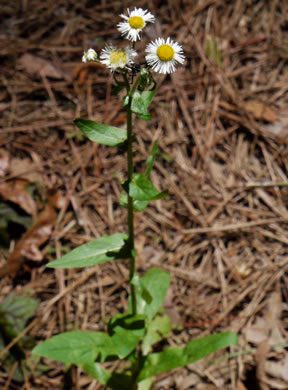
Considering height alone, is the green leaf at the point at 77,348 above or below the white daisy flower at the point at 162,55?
below

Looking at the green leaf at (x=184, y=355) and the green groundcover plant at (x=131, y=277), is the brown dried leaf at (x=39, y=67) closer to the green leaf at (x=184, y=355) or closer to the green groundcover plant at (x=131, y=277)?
the green groundcover plant at (x=131, y=277)

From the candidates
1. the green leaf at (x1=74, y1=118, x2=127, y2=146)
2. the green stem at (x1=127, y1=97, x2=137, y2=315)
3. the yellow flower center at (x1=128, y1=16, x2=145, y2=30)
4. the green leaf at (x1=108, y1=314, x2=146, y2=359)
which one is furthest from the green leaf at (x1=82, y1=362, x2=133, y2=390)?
the yellow flower center at (x1=128, y1=16, x2=145, y2=30)

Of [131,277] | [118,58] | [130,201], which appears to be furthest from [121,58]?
[131,277]

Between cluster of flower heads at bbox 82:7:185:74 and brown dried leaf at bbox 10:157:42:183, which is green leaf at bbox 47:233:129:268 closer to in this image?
cluster of flower heads at bbox 82:7:185:74

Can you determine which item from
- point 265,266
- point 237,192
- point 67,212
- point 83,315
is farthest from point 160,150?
point 83,315

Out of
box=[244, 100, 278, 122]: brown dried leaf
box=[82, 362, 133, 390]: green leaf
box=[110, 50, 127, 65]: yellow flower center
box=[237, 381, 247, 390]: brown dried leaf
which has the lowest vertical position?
box=[237, 381, 247, 390]: brown dried leaf

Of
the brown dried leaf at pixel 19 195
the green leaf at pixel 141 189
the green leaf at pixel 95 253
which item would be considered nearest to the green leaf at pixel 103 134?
the green leaf at pixel 141 189

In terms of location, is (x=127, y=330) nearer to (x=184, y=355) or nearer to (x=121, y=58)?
(x=184, y=355)
